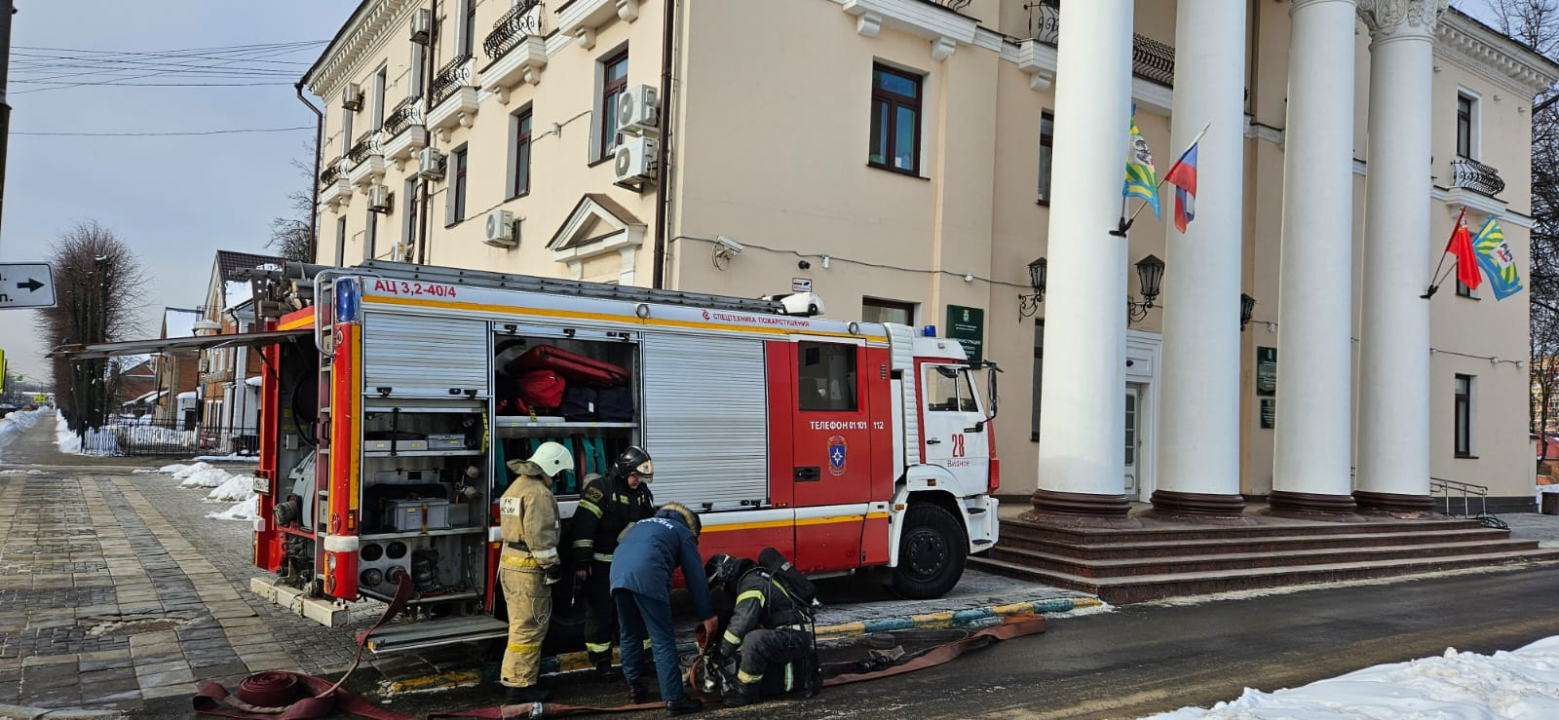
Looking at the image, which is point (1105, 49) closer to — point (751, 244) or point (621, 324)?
point (751, 244)

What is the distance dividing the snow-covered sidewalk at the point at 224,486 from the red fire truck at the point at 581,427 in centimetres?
555

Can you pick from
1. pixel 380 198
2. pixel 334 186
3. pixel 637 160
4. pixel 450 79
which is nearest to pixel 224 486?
pixel 380 198

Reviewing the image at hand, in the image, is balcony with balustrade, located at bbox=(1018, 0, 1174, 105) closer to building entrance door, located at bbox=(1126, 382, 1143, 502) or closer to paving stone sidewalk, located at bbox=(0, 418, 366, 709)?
building entrance door, located at bbox=(1126, 382, 1143, 502)

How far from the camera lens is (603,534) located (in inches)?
282

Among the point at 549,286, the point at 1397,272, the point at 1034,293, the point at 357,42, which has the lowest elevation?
the point at 549,286

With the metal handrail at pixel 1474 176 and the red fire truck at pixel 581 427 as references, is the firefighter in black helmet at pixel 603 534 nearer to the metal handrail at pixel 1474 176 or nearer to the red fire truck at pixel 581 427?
the red fire truck at pixel 581 427

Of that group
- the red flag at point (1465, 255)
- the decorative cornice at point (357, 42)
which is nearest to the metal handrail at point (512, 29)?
the decorative cornice at point (357, 42)

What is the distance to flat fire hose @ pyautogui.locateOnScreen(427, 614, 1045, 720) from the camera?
20.3 feet

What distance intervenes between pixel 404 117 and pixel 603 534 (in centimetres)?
1859

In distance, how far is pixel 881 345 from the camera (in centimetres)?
1016

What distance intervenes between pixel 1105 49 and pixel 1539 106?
22021 millimetres

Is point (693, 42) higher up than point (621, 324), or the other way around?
point (693, 42)

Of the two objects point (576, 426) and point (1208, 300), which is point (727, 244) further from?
point (1208, 300)

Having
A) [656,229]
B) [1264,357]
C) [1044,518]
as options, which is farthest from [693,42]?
[1264,357]
